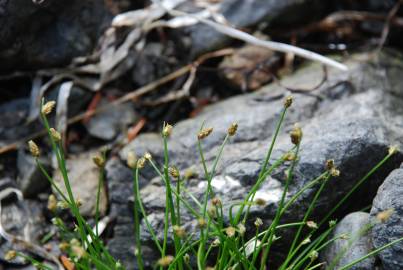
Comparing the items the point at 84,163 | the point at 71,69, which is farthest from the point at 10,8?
the point at 84,163

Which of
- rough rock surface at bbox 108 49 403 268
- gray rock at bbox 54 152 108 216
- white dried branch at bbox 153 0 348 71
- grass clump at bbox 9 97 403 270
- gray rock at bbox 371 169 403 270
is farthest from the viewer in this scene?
white dried branch at bbox 153 0 348 71

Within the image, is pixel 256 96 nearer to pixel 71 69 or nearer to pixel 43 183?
pixel 71 69

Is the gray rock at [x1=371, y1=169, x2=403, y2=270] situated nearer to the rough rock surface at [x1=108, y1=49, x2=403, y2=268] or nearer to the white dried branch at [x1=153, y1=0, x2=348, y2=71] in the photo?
the rough rock surface at [x1=108, y1=49, x2=403, y2=268]

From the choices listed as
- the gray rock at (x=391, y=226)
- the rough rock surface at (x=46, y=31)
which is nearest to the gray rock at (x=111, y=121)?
the rough rock surface at (x=46, y=31)

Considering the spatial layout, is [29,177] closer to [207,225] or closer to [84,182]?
[84,182]

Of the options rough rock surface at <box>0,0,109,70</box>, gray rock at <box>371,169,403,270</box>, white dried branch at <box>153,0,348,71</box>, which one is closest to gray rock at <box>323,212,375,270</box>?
gray rock at <box>371,169,403,270</box>

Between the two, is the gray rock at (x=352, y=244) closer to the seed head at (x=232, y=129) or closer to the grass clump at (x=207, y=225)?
the grass clump at (x=207, y=225)

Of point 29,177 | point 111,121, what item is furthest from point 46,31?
point 29,177
